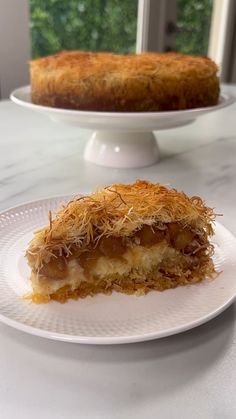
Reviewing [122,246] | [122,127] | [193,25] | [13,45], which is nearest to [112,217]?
[122,246]

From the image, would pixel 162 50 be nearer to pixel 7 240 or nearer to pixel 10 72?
pixel 10 72

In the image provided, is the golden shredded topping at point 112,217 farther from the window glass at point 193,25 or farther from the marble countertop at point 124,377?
the window glass at point 193,25

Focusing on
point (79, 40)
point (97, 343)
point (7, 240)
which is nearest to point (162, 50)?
point (79, 40)

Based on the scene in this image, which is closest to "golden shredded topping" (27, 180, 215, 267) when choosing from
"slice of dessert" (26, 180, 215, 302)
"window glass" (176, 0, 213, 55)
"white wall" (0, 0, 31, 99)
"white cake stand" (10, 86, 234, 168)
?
"slice of dessert" (26, 180, 215, 302)

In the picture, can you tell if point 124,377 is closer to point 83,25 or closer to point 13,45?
point 13,45

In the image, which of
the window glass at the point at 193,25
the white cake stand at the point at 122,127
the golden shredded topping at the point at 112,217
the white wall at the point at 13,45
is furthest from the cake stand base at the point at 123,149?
the window glass at the point at 193,25
